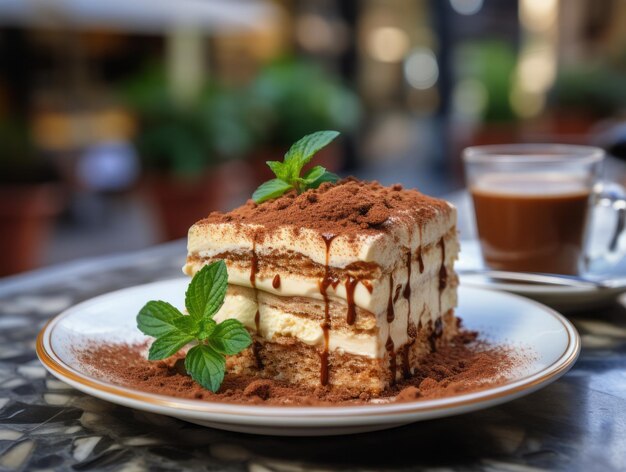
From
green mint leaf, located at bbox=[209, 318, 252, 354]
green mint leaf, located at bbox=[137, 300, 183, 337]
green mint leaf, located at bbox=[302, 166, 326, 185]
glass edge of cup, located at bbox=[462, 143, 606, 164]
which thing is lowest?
green mint leaf, located at bbox=[209, 318, 252, 354]

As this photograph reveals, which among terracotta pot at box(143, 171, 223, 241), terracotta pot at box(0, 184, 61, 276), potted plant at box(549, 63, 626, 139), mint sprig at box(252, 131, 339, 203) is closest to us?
mint sprig at box(252, 131, 339, 203)

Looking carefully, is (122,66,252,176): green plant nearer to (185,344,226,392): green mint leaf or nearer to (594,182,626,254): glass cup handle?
(594,182,626,254): glass cup handle

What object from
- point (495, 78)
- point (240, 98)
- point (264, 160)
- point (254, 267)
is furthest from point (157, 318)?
point (495, 78)

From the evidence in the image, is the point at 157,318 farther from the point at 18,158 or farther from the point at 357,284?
the point at 18,158

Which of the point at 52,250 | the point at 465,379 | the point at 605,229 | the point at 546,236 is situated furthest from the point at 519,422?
the point at 52,250

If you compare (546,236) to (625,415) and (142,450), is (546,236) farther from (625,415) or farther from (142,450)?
(142,450)

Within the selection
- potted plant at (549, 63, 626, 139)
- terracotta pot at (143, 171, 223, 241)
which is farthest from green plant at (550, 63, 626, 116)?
terracotta pot at (143, 171, 223, 241)

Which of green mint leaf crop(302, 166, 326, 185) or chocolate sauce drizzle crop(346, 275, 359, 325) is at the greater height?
green mint leaf crop(302, 166, 326, 185)
